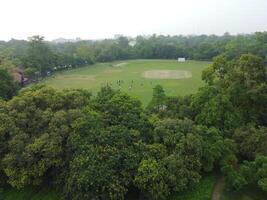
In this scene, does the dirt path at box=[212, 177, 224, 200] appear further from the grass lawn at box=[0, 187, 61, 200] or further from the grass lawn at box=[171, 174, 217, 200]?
the grass lawn at box=[0, 187, 61, 200]

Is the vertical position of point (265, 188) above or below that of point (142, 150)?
below

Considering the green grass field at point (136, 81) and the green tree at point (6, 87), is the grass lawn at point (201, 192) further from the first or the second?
the green tree at point (6, 87)

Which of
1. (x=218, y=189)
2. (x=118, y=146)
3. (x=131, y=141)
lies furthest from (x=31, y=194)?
(x=218, y=189)

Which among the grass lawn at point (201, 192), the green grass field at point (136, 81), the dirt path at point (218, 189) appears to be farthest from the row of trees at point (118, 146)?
the green grass field at point (136, 81)

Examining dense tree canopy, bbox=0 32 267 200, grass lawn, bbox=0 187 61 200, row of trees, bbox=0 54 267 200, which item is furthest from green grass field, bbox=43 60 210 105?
grass lawn, bbox=0 187 61 200

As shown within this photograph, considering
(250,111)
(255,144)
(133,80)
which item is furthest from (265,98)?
(133,80)

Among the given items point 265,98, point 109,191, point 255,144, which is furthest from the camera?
point 265,98

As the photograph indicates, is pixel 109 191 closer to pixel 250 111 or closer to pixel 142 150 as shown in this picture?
pixel 142 150
